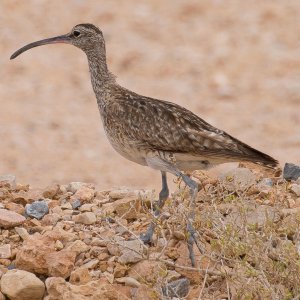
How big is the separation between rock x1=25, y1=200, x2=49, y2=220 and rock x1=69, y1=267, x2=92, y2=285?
4.09 feet

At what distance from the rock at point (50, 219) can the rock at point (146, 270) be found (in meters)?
1.21

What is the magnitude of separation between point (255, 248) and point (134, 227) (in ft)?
5.81

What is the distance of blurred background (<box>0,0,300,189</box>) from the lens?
1778 centimetres

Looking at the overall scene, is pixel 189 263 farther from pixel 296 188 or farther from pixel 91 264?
pixel 296 188

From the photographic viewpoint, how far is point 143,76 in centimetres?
2125

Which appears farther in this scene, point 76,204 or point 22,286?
point 76,204

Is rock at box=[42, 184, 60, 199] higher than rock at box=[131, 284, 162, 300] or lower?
higher

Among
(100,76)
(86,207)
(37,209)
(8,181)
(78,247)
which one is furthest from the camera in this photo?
(8,181)

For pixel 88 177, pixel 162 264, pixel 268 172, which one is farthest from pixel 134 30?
pixel 162 264

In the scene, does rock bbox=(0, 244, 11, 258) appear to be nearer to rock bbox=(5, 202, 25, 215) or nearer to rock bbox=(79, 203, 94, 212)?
rock bbox=(5, 202, 25, 215)

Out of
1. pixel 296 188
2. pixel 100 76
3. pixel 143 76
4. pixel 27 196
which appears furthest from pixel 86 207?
pixel 143 76

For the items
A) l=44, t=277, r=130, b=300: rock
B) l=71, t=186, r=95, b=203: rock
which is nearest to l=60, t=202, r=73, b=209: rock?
l=71, t=186, r=95, b=203: rock

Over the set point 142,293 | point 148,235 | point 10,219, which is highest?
point 148,235

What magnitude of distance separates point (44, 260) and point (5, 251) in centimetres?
55
